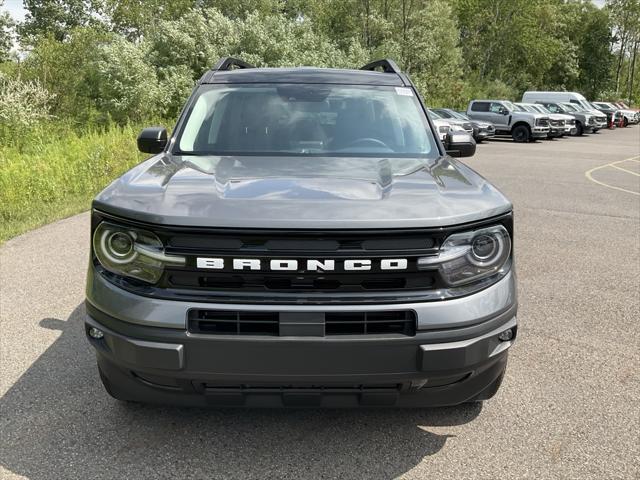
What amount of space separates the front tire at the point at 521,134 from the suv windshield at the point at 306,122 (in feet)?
84.9

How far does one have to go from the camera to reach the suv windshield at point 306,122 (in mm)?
3613

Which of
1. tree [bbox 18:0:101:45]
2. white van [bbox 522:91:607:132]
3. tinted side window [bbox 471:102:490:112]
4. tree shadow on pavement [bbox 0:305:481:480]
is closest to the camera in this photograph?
tree shadow on pavement [bbox 0:305:481:480]

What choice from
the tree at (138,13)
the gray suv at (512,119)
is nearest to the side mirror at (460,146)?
the gray suv at (512,119)

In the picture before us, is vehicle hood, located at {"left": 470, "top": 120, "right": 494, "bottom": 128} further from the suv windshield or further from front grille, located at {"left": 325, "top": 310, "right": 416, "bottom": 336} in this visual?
front grille, located at {"left": 325, "top": 310, "right": 416, "bottom": 336}

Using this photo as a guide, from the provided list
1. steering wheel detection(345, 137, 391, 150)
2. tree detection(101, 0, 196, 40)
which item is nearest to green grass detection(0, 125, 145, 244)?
steering wheel detection(345, 137, 391, 150)

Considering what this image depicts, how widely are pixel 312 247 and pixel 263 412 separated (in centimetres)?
123

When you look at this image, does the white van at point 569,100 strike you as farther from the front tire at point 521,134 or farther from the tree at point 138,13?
the tree at point 138,13

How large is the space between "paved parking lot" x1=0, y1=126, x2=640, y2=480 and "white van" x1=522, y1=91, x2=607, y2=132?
34.8 metres

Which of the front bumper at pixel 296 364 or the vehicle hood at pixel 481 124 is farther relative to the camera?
the vehicle hood at pixel 481 124

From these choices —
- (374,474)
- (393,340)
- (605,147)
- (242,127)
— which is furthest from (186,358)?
(605,147)

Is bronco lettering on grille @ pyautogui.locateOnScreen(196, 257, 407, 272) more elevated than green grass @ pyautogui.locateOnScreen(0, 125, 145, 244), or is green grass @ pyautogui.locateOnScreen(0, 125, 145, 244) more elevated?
bronco lettering on grille @ pyautogui.locateOnScreen(196, 257, 407, 272)

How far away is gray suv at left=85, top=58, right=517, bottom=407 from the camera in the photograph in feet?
7.54

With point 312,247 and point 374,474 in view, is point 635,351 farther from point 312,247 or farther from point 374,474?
point 312,247

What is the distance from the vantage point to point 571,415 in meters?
3.20
